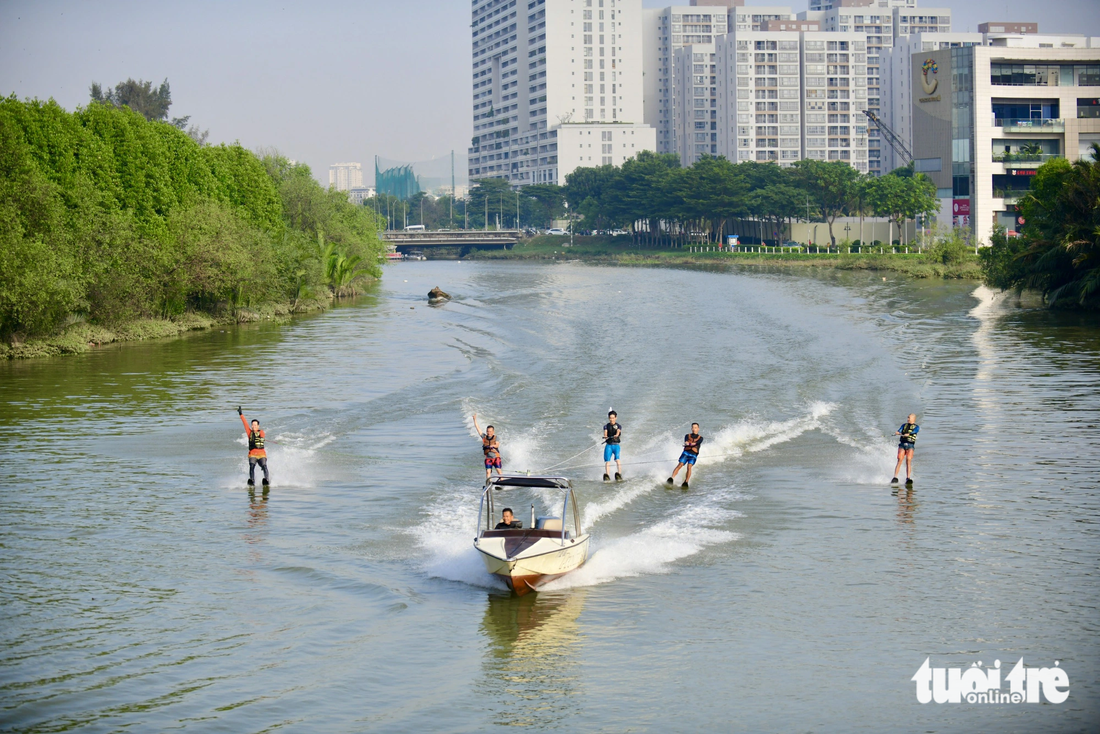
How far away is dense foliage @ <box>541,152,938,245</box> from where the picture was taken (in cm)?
13725

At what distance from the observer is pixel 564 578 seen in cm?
1947

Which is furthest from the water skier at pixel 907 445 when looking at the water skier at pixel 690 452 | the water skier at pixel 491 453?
the water skier at pixel 491 453

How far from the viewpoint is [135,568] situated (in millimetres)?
20406

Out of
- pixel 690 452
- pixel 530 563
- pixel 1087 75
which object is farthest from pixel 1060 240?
pixel 1087 75

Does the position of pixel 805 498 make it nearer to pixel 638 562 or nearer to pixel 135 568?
pixel 638 562

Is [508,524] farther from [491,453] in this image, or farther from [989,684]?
[989,684]

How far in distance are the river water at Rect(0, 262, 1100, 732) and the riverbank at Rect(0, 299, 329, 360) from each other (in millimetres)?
3925

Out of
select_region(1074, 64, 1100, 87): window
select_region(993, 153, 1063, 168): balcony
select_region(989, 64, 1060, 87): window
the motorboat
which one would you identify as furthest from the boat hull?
select_region(1074, 64, 1100, 87): window

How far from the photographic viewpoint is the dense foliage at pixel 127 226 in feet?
157

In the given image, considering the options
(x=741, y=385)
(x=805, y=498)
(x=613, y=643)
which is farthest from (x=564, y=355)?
(x=613, y=643)

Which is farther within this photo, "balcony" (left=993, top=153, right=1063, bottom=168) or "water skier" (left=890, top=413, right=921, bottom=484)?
"balcony" (left=993, top=153, right=1063, bottom=168)

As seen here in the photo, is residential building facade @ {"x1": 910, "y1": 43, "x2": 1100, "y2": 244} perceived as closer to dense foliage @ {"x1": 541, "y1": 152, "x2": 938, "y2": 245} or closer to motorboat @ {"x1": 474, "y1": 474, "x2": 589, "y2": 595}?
dense foliage @ {"x1": 541, "y1": 152, "x2": 938, "y2": 245}

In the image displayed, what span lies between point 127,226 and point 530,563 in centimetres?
4500

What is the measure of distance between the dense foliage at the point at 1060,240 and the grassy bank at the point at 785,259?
95.6 ft
